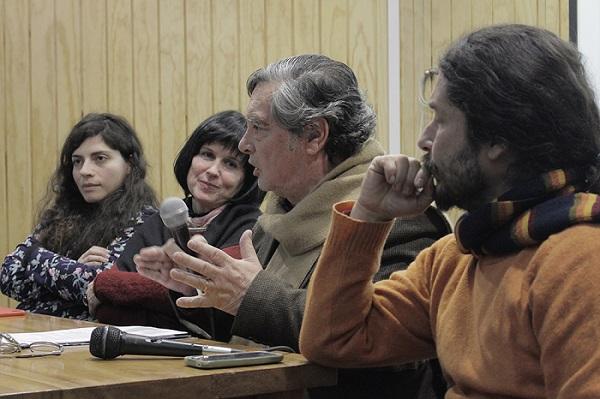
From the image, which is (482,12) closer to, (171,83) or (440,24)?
(440,24)

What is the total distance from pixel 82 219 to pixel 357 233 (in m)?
2.44

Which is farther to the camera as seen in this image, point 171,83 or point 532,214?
point 171,83

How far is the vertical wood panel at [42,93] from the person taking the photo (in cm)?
515

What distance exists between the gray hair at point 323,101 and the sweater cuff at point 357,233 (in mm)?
657

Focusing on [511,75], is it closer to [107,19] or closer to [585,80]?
[585,80]

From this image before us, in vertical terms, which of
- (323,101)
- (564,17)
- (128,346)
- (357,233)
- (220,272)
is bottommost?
(128,346)

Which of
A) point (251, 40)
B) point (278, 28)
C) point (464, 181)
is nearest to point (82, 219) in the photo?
point (251, 40)

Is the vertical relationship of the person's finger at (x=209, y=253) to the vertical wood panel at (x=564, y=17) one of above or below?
below

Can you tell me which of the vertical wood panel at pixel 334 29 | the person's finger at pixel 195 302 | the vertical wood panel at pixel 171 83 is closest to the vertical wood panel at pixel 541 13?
the vertical wood panel at pixel 334 29

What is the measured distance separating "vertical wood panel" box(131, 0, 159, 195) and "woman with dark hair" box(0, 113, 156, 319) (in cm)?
74

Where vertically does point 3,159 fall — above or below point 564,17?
below

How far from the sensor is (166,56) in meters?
5.39

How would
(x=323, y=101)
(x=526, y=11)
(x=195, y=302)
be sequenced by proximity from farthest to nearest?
(x=526, y=11) → (x=323, y=101) → (x=195, y=302)

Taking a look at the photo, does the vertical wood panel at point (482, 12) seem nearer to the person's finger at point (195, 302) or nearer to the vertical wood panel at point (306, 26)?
the vertical wood panel at point (306, 26)
